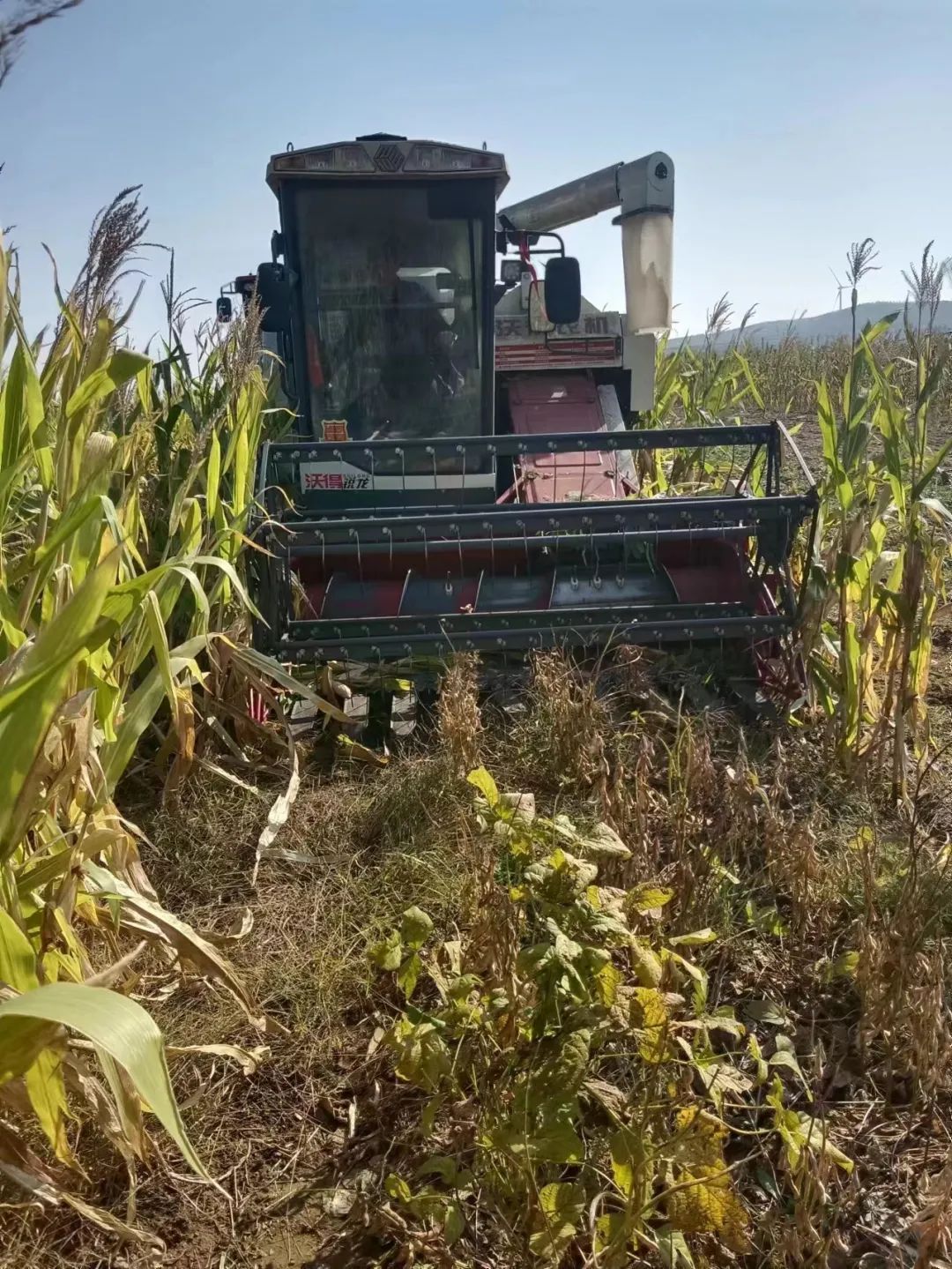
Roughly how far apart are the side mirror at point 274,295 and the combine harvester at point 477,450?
0.01 meters

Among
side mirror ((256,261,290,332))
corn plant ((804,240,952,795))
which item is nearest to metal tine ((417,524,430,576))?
corn plant ((804,240,952,795))

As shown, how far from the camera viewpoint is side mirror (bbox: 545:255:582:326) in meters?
4.89

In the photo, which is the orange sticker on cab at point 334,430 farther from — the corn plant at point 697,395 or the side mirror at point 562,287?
the corn plant at point 697,395

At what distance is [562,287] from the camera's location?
4918 millimetres

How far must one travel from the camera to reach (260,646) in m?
3.40

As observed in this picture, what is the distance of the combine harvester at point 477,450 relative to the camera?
11.3 ft

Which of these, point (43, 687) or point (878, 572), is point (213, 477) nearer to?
point (43, 687)

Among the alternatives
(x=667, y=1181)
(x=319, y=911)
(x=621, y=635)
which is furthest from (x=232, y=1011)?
(x=621, y=635)

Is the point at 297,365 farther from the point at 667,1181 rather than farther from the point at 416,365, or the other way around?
the point at 667,1181

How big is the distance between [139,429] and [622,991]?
6.19 feet

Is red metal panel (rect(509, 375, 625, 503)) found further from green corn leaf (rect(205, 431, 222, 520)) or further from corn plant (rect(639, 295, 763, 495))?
green corn leaf (rect(205, 431, 222, 520))

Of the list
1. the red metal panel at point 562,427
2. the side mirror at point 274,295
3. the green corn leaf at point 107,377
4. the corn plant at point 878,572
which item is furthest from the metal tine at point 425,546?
the green corn leaf at point 107,377

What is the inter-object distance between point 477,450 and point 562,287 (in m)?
1.82

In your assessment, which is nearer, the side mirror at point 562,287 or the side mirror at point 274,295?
the side mirror at point 274,295
